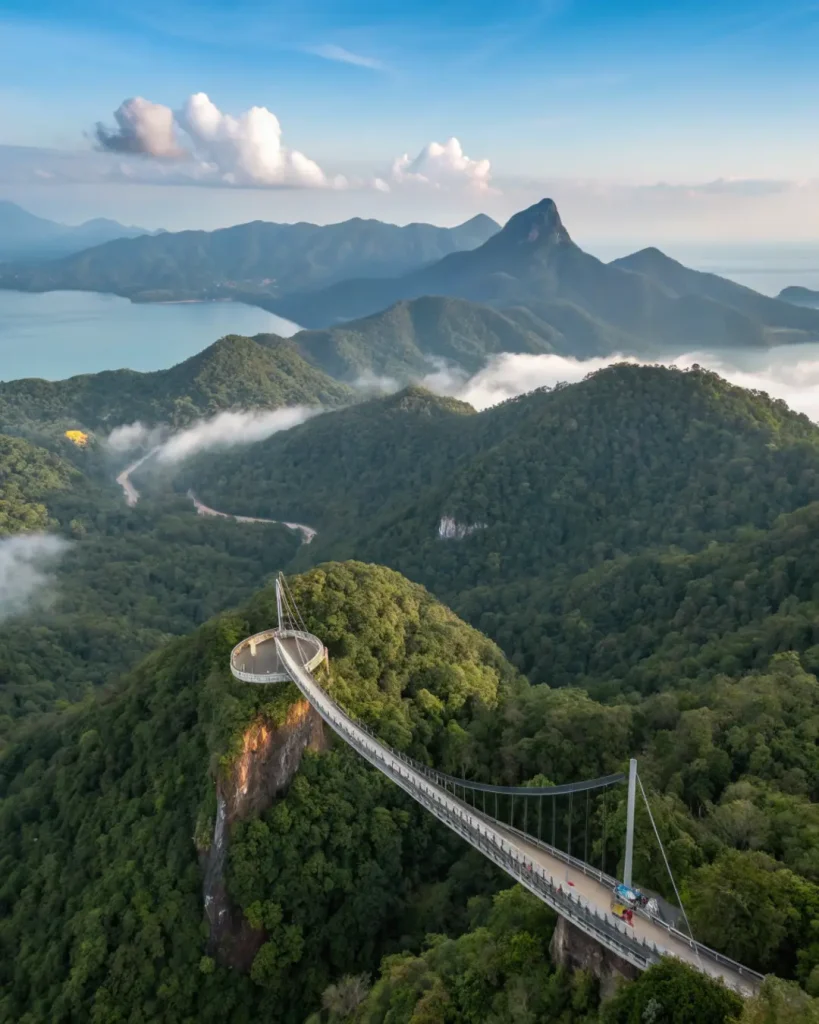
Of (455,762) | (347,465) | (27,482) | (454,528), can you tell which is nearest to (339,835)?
(455,762)

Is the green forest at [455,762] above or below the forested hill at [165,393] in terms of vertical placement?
above

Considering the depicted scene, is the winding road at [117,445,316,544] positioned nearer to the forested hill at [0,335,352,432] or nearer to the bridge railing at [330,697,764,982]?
the forested hill at [0,335,352,432]

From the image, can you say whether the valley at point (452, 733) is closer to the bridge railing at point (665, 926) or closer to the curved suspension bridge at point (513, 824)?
Result: the bridge railing at point (665, 926)

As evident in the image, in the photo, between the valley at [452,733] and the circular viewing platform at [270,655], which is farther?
the circular viewing platform at [270,655]

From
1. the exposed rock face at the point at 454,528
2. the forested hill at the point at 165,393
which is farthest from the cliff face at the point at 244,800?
the forested hill at the point at 165,393

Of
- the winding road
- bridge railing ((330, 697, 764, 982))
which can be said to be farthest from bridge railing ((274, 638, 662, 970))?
the winding road

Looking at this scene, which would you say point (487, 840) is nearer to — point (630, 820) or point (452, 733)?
point (630, 820)
